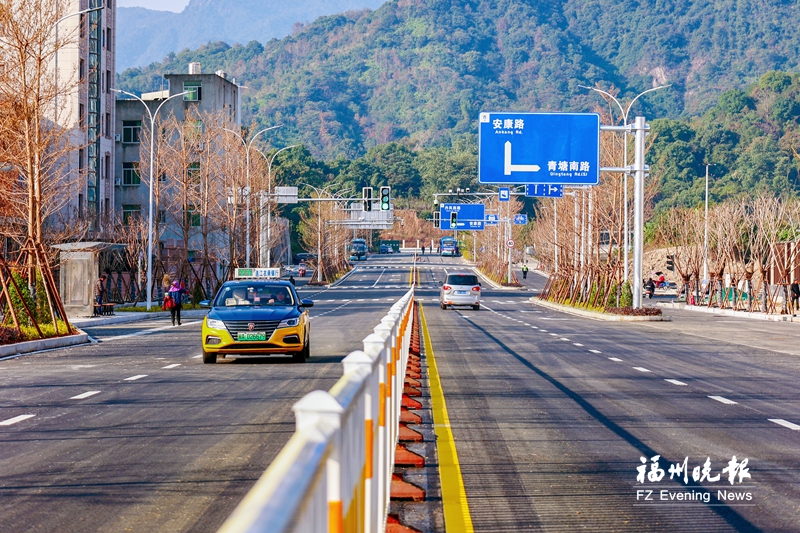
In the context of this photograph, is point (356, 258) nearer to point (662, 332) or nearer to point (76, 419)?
point (662, 332)

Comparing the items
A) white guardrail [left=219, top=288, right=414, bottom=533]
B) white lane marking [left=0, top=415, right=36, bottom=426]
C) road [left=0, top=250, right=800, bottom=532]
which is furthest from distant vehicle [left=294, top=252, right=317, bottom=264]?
white guardrail [left=219, top=288, right=414, bottom=533]

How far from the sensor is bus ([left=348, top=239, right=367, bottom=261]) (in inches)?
5835

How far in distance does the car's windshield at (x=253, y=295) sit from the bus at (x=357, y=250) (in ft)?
413

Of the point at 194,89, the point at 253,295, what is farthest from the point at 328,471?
the point at 194,89

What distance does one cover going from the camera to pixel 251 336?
20047 mm

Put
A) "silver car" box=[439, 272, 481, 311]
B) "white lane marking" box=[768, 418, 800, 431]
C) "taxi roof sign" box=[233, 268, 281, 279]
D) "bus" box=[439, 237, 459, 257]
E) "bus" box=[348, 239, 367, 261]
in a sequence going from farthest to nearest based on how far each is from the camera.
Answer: "bus" box=[439, 237, 459, 257] → "bus" box=[348, 239, 367, 261] → "silver car" box=[439, 272, 481, 311] → "taxi roof sign" box=[233, 268, 281, 279] → "white lane marking" box=[768, 418, 800, 431]

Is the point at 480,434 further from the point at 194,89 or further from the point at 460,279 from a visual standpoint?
the point at 194,89

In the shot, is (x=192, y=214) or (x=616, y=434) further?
(x=192, y=214)

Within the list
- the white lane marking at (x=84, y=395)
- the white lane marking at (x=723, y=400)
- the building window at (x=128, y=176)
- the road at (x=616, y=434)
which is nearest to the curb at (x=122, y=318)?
the road at (x=616, y=434)

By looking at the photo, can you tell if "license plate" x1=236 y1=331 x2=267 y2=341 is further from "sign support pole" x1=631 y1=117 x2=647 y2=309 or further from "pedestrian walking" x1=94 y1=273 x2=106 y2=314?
"sign support pole" x1=631 y1=117 x2=647 y2=309

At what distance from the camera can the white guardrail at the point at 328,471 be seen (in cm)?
243

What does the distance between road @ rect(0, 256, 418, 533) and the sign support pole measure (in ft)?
77.2

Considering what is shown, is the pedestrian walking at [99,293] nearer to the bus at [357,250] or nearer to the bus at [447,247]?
the bus at [357,250]

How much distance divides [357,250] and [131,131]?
6032 centimetres
